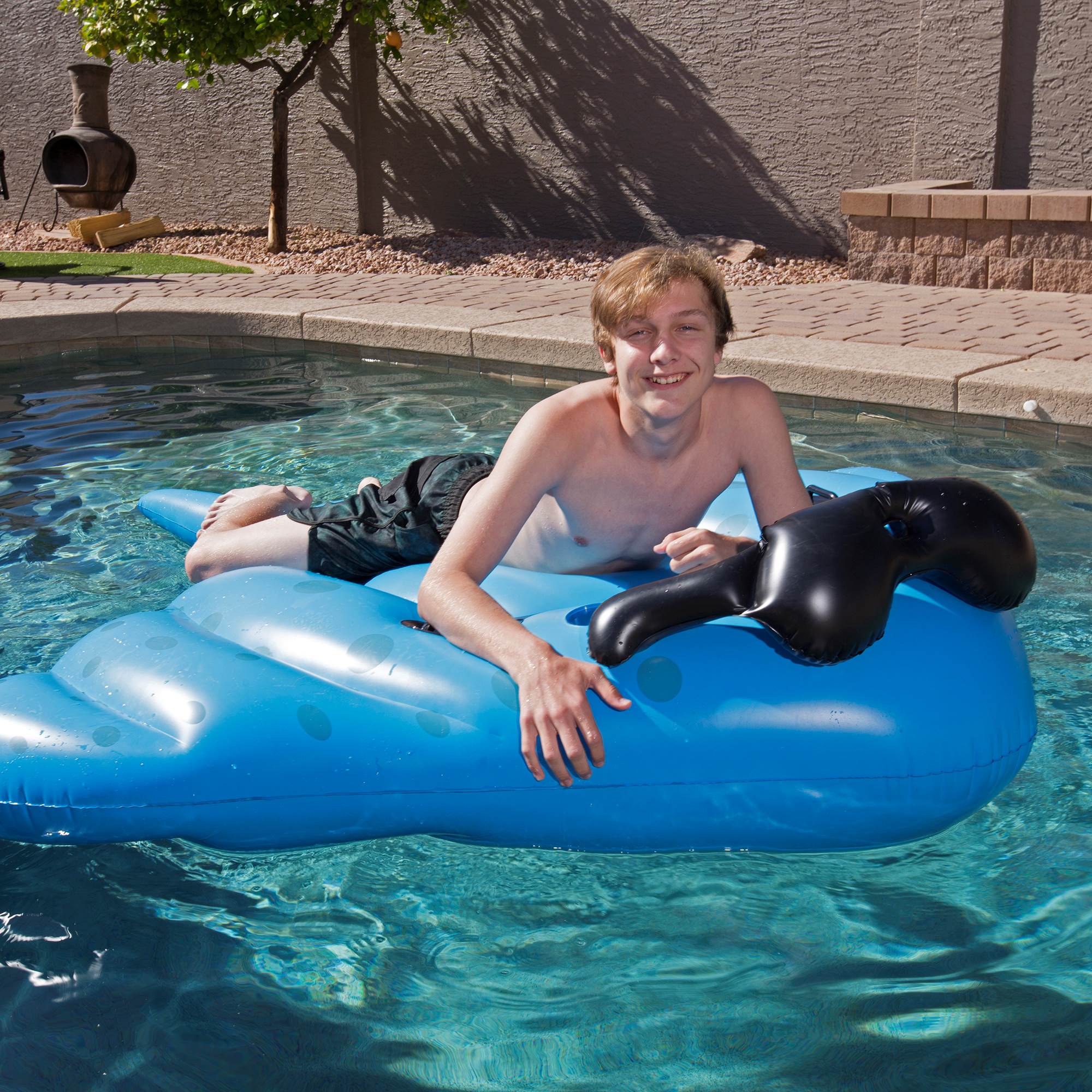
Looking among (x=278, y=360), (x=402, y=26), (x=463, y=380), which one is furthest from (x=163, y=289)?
(x=402, y=26)

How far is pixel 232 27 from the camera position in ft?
30.0

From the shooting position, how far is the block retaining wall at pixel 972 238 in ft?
23.0

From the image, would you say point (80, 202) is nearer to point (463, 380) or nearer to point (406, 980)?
point (463, 380)

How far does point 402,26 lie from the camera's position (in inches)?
393

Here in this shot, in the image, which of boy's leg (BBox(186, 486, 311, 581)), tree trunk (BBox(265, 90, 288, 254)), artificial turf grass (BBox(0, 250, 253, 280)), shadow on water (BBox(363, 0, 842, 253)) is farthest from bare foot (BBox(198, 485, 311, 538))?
tree trunk (BBox(265, 90, 288, 254))

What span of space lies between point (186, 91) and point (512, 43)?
3.55m

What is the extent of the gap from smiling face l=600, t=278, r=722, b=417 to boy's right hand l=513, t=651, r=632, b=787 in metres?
0.60

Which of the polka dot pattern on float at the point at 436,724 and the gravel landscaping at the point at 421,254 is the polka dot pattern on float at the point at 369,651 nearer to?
the polka dot pattern on float at the point at 436,724

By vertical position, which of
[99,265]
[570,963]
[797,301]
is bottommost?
[570,963]

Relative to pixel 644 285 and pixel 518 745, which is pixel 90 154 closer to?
pixel 644 285

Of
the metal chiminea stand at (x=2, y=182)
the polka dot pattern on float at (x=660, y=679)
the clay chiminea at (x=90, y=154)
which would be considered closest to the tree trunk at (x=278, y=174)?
the clay chiminea at (x=90, y=154)

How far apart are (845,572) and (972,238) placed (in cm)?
583

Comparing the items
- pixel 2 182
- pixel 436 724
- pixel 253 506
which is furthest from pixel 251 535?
pixel 2 182

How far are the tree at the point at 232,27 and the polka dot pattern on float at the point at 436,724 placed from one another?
26.0 feet
